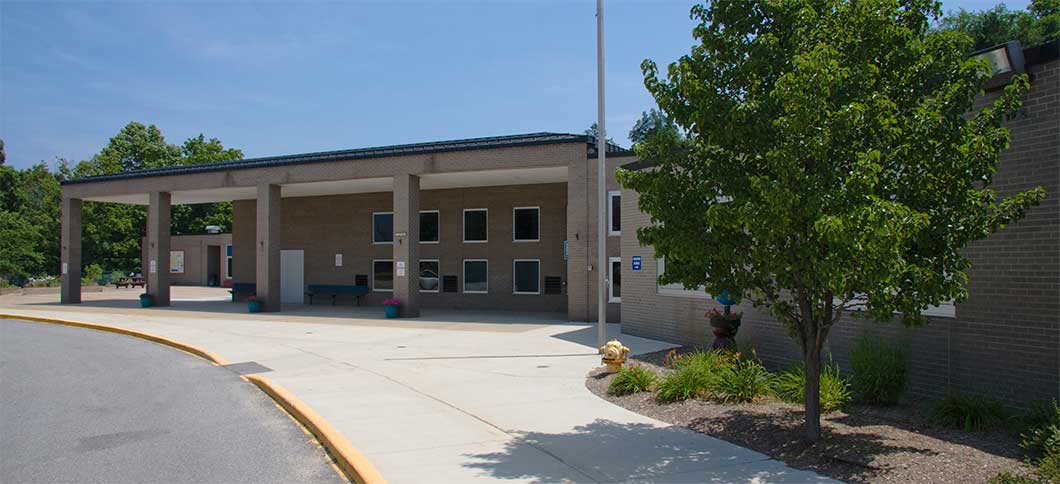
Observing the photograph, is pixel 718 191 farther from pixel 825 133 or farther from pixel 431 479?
pixel 431 479

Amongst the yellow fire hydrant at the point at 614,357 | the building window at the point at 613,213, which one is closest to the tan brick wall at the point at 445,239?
the building window at the point at 613,213

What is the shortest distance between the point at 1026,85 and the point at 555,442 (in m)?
5.74

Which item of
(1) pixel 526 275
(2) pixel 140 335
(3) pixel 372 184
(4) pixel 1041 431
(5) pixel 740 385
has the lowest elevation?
(2) pixel 140 335

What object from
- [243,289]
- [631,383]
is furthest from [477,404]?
[243,289]

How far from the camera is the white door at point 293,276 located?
109 feet

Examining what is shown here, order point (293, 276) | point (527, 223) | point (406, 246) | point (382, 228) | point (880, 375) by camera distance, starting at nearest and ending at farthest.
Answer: point (880, 375), point (406, 246), point (527, 223), point (382, 228), point (293, 276)

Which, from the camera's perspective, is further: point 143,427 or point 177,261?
point 177,261

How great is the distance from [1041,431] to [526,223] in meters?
22.2

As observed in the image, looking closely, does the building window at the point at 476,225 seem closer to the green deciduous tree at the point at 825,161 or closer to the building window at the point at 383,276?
the building window at the point at 383,276

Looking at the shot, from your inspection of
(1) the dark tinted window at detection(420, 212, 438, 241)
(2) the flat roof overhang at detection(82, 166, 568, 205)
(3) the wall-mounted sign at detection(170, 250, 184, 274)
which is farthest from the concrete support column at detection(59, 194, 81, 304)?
(3) the wall-mounted sign at detection(170, 250, 184, 274)

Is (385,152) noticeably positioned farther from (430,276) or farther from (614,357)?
(614,357)

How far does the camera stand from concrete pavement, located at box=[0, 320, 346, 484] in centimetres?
685

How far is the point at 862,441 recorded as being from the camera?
7156mm

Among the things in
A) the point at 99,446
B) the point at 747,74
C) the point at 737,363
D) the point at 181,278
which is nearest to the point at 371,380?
the point at 99,446
